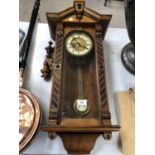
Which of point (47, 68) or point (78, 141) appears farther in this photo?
point (47, 68)

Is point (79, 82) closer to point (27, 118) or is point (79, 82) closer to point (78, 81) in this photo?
point (78, 81)

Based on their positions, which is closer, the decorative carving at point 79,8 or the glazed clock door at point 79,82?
the glazed clock door at point 79,82

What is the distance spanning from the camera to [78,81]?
79 cm

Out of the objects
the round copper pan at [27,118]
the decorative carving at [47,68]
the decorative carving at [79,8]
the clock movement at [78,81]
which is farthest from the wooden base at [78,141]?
the decorative carving at [79,8]

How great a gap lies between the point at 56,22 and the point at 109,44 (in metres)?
0.29

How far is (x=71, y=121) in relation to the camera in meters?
0.70

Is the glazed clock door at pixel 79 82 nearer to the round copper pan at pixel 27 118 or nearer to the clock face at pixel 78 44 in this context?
the clock face at pixel 78 44

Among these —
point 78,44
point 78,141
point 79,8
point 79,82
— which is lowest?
point 78,141

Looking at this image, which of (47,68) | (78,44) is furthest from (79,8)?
(47,68)

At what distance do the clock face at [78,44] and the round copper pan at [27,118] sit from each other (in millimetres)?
223

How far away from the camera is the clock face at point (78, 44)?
829 mm

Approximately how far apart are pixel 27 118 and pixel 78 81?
0.21 metres

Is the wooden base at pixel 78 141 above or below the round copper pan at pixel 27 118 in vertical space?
below
